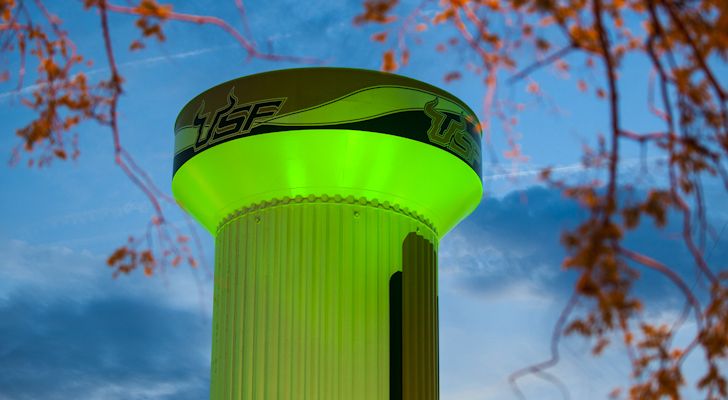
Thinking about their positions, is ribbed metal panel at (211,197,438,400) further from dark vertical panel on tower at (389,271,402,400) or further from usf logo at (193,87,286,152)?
usf logo at (193,87,286,152)

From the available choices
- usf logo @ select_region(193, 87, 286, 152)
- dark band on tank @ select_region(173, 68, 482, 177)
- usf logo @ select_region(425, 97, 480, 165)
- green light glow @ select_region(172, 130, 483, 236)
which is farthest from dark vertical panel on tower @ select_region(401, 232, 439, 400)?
usf logo @ select_region(193, 87, 286, 152)

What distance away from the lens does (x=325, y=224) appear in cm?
1430

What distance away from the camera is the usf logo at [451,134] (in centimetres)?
1423

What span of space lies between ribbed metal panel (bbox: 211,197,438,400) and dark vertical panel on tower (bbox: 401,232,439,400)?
0.01 meters

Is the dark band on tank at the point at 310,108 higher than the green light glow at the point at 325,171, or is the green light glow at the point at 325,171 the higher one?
the dark band on tank at the point at 310,108

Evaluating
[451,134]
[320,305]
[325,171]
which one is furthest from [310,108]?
[320,305]

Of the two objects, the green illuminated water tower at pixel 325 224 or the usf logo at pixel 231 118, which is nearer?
the green illuminated water tower at pixel 325 224

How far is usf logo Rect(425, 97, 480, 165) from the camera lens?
46.7ft

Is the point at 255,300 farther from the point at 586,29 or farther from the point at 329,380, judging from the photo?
the point at 586,29

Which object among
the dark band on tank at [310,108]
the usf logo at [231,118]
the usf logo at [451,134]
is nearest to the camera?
the dark band on tank at [310,108]

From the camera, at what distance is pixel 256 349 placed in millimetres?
14070

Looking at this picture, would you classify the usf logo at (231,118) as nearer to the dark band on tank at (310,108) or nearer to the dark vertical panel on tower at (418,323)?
the dark band on tank at (310,108)

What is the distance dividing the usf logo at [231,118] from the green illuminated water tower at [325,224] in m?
0.01

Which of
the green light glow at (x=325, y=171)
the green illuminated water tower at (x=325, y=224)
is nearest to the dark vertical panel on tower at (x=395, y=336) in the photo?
the green illuminated water tower at (x=325, y=224)
